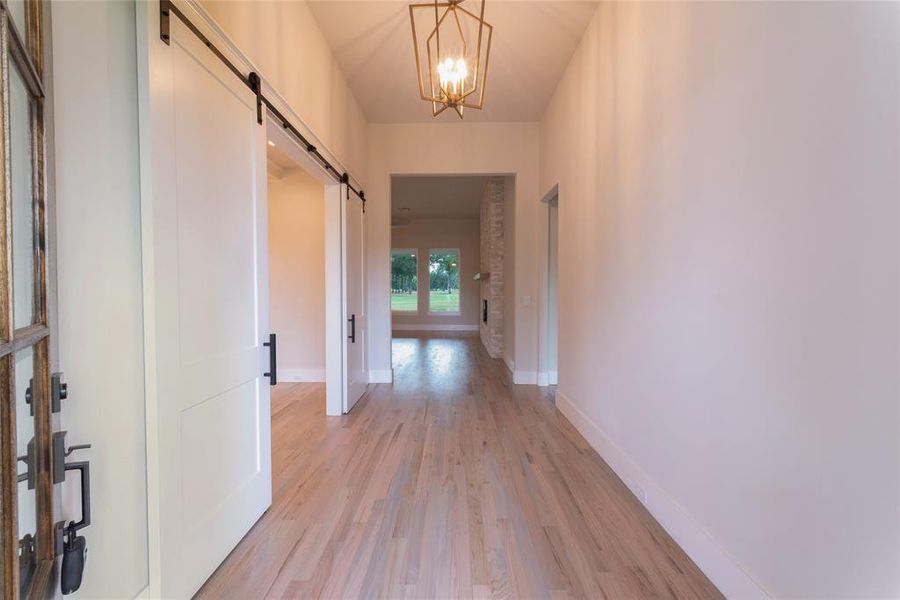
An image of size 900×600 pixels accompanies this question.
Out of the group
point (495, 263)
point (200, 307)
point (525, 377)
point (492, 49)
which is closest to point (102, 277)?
point (200, 307)

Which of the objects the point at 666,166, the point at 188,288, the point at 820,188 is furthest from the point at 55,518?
the point at 666,166

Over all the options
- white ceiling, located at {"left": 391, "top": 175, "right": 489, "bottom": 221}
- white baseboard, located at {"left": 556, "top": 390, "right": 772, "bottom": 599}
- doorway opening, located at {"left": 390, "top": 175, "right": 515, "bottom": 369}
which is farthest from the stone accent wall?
white baseboard, located at {"left": 556, "top": 390, "right": 772, "bottom": 599}

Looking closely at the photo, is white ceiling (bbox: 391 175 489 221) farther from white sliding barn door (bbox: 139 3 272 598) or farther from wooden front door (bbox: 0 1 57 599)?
wooden front door (bbox: 0 1 57 599)

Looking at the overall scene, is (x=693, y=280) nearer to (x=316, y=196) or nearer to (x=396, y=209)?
(x=316, y=196)

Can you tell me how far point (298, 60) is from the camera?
9.52 ft

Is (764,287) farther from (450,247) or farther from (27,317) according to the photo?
(450,247)

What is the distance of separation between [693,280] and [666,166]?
656 millimetres

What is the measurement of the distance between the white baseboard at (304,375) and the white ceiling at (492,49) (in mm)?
3425

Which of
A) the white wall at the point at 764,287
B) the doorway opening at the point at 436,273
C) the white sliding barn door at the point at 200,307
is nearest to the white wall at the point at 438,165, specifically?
the white wall at the point at 764,287

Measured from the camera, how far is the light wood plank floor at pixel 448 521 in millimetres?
1737

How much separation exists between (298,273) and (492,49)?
3603mm

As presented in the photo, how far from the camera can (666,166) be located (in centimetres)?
215

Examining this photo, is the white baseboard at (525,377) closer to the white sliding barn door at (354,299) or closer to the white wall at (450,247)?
the white sliding barn door at (354,299)

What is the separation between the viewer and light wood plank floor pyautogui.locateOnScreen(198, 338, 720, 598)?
1737 millimetres
